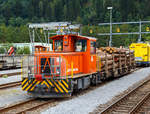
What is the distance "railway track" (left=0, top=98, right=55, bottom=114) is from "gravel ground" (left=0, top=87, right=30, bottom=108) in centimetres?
60

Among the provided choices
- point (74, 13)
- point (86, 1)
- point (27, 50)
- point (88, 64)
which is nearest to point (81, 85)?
point (88, 64)

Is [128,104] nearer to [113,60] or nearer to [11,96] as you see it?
[11,96]

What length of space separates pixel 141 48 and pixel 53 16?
325ft

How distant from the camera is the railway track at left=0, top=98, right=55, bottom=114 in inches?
329

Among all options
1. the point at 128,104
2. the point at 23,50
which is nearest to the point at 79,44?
the point at 128,104

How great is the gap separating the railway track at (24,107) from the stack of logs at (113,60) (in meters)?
4.90

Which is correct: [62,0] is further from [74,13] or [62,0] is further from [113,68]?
[113,68]

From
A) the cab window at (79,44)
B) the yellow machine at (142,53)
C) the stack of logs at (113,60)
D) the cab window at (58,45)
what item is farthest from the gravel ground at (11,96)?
the yellow machine at (142,53)

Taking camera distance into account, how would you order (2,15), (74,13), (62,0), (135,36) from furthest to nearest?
1. (62,0)
2. (2,15)
3. (74,13)
4. (135,36)

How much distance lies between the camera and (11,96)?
432 inches

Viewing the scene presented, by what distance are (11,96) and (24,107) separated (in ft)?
7.29

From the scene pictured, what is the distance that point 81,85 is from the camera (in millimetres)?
11508

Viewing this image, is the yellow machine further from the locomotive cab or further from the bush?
the bush

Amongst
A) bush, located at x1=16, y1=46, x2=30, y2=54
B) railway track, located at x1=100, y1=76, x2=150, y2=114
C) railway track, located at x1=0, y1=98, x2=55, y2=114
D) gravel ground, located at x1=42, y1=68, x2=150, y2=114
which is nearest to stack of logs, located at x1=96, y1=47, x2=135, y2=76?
gravel ground, located at x1=42, y1=68, x2=150, y2=114
